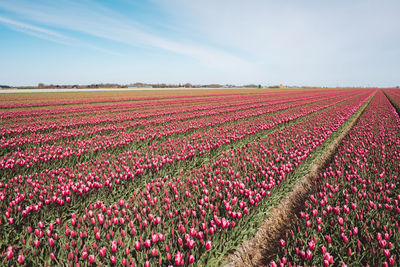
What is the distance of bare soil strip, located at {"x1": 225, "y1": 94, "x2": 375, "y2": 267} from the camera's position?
11.7 ft

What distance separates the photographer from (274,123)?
1375 cm

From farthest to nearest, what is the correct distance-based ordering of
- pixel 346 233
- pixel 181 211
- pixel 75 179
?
pixel 75 179 < pixel 181 211 < pixel 346 233

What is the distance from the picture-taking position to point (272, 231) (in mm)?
4316

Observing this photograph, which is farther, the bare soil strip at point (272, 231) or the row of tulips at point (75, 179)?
the row of tulips at point (75, 179)

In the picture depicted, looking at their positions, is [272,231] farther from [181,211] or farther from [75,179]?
[75,179]

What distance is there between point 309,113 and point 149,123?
1488cm

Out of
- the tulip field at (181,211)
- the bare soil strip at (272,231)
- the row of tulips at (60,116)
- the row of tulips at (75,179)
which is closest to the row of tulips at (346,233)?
the tulip field at (181,211)

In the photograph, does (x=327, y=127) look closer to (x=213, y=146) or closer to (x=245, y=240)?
(x=213, y=146)

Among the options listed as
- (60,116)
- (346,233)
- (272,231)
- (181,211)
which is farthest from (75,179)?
(60,116)

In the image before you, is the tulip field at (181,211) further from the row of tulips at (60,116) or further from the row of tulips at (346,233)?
the row of tulips at (60,116)

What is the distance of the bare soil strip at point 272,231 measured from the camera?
356cm

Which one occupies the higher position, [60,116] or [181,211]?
[60,116]

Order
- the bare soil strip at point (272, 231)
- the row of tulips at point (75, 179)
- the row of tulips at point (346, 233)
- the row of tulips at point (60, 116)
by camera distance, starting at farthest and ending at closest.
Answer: the row of tulips at point (60, 116), the row of tulips at point (75, 179), the bare soil strip at point (272, 231), the row of tulips at point (346, 233)

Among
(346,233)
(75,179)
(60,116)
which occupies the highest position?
(60,116)
